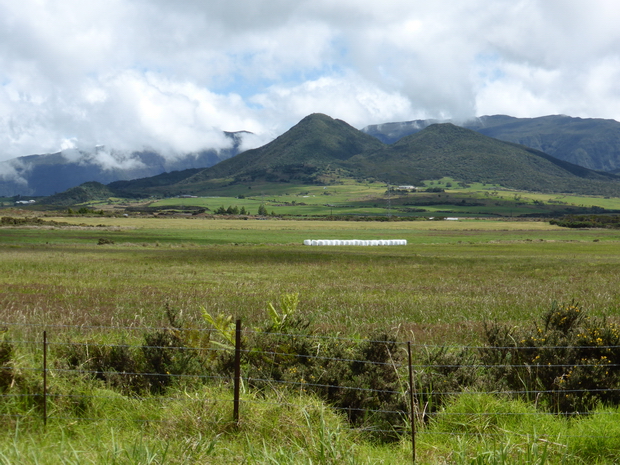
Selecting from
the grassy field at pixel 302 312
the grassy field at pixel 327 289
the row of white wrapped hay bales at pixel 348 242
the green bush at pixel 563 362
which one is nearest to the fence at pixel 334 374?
the green bush at pixel 563 362

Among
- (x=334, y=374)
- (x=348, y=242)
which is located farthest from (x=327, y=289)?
(x=348, y=242)

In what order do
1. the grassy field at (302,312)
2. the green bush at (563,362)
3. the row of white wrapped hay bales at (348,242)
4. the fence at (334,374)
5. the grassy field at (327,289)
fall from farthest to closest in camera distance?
the row of white wrapped hay bales at (348,242)
the grassy field at (327,289)
the green bush at (563,362)
the fence at (334,374)
the grassy field at (302,312)

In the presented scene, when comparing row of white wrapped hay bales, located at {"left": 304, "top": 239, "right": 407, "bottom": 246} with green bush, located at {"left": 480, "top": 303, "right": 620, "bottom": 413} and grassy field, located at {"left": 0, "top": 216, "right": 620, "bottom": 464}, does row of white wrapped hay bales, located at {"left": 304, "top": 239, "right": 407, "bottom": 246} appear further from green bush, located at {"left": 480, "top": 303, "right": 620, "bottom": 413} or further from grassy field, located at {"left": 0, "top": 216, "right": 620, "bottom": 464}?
green bush, located at {"left": 480, "top": 303, "right": 620, "bottom": 413}

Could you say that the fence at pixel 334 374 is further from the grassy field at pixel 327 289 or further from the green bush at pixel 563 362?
the grassy field at pixel 327 289

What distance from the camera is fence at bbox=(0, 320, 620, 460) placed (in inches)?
328

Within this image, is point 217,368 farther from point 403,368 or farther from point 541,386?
point 541,386

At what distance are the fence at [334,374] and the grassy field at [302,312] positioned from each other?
39cm

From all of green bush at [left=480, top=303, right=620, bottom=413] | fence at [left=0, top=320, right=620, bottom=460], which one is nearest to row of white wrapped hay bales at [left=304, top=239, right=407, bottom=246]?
green bush at [left=480, top=303, right=620, bottom=413]

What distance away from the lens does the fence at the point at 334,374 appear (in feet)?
27.4

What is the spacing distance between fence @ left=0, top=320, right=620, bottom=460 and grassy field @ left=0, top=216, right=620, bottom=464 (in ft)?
1.28

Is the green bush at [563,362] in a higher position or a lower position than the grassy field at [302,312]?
higher

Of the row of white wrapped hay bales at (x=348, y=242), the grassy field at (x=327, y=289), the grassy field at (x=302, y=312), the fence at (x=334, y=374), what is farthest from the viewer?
the row of white wrapped hay bales at (x=348, y=242)

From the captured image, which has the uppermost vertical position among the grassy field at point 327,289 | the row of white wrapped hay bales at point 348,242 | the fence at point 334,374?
the fence at point 334,374

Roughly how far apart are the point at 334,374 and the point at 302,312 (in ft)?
31.1
